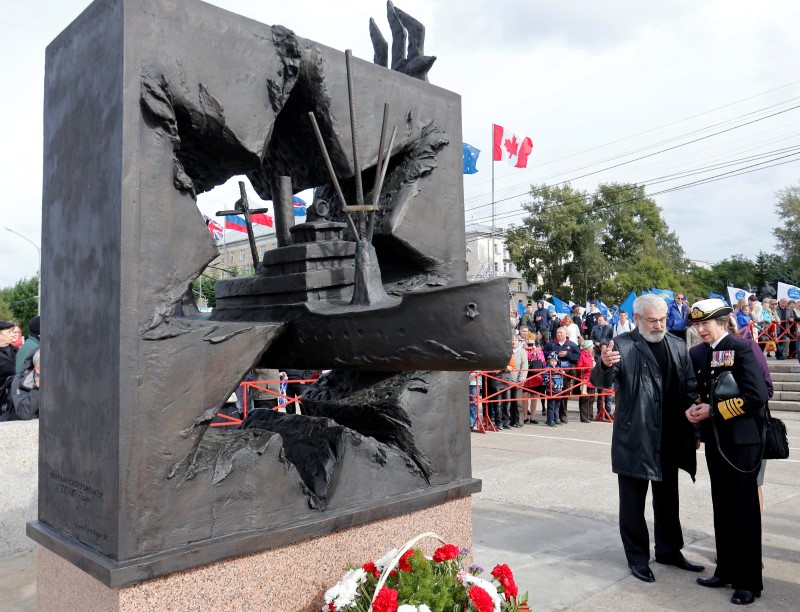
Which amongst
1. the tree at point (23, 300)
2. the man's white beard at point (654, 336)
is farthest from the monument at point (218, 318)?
the tree at point (23, 300)

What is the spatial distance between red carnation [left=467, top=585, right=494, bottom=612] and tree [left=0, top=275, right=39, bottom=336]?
191 ft

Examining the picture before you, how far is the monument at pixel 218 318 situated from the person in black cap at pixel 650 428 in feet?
4.43

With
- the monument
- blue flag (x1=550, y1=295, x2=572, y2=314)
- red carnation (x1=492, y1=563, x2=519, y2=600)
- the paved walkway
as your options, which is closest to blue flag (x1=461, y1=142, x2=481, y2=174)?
blue flag (x1=550, y1=295, x2=572, y2=314)

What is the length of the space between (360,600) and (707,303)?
2.91 meters

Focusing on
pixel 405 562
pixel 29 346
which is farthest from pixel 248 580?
pixel 29 346

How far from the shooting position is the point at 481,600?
2725 mm

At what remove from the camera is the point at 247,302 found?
11.4ft

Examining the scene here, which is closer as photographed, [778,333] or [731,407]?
[731,407]

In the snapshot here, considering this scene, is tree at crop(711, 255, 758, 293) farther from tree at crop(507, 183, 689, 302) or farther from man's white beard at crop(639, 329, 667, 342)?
man's white beard at crop(639, 329, 667, 342)

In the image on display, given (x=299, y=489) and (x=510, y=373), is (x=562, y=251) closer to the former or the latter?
(x=510, y=373)

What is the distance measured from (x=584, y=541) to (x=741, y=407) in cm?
154

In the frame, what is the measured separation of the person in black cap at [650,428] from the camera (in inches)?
173

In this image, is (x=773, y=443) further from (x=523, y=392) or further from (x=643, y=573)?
(x=523, y=392)

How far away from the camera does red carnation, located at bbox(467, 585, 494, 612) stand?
2.71 m
